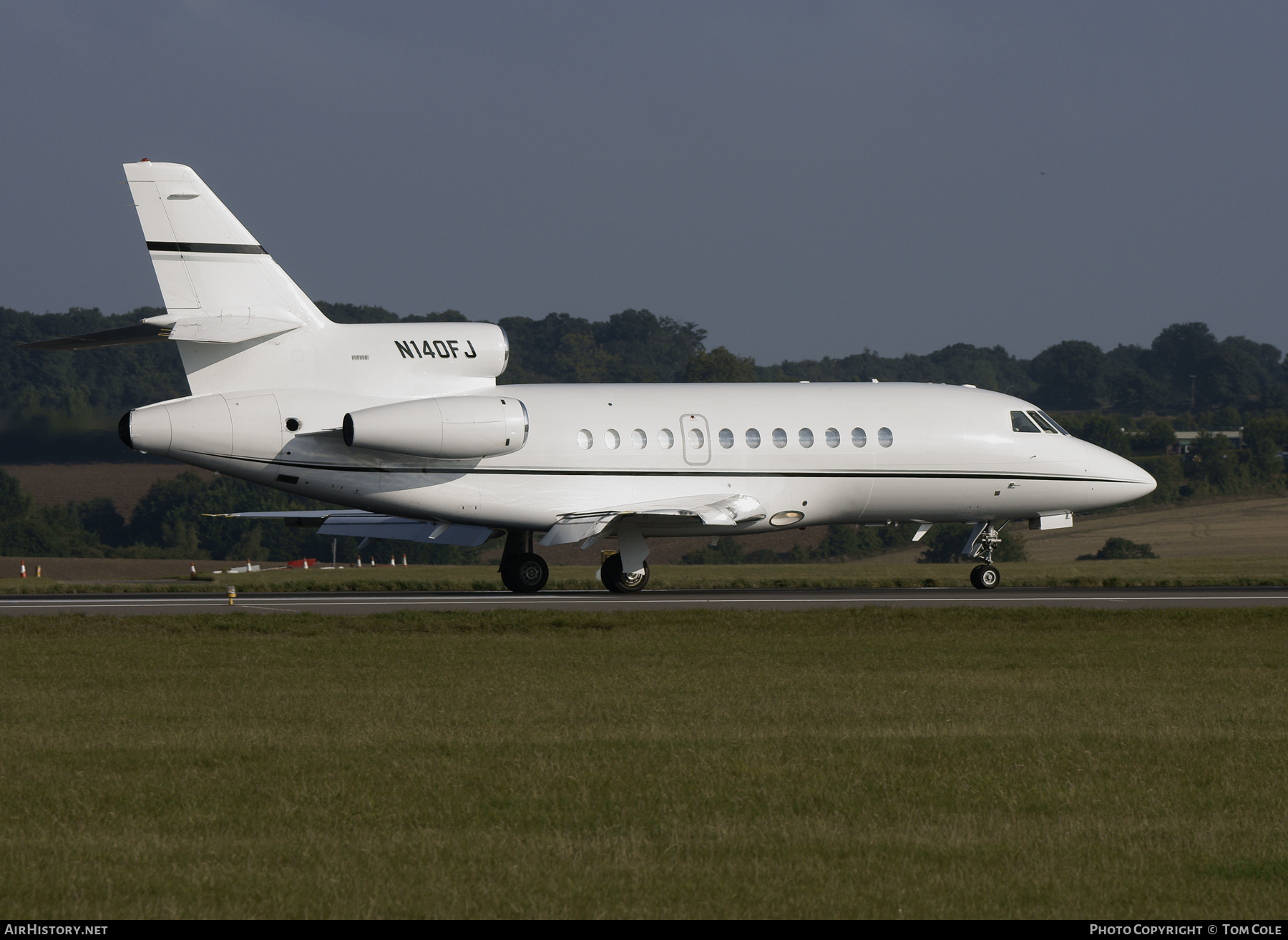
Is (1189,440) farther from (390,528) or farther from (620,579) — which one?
(390,528)

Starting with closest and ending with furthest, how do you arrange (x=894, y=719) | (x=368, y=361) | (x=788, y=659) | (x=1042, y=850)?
1. (x=1042, y=850)
2. (x=894, y=719)
3. (x=788, y=659)
4. (x=368, y=361)

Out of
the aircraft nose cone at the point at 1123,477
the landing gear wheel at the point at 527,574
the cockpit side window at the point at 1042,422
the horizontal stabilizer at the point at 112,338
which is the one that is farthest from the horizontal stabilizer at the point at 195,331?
the aircraft nose cone at the point at 1123,477

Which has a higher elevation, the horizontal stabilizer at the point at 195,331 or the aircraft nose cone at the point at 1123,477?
the horizontal stabilizer at the point at 195,331

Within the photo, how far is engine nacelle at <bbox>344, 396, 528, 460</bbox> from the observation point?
26.0 m

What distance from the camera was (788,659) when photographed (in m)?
16.7

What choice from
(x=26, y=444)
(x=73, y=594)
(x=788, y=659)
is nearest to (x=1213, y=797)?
(x=788, y=659)

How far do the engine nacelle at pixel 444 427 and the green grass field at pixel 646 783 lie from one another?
8876 millimetres

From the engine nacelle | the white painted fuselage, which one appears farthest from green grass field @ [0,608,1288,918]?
the white painted fuselage

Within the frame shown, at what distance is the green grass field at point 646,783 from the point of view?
7.11m

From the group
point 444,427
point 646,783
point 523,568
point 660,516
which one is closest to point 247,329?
point 444,427

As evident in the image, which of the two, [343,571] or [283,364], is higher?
[283,364]

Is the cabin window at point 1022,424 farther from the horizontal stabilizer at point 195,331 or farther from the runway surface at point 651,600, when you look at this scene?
the horizontal stabilizer at point 195,331

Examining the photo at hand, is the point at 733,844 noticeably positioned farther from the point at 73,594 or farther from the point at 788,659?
the point at 73,594
